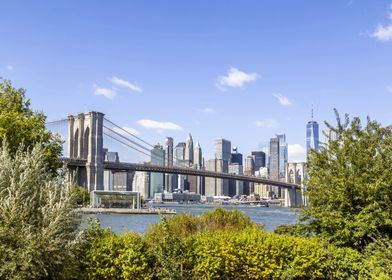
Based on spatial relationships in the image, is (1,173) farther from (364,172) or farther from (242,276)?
(364,172)

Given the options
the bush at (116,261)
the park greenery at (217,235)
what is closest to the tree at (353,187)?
the park greenery at (217,235)

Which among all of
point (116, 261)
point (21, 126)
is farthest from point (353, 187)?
point (21, 126)

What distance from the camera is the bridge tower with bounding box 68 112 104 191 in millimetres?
109438

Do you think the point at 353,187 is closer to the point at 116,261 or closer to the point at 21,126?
the point at 116,261

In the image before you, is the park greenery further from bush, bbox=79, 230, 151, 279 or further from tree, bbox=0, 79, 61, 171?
tree, bbox=0, 79, 61, 171

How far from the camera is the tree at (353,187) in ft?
50.4

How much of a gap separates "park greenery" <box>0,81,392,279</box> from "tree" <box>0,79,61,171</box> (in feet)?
24.9

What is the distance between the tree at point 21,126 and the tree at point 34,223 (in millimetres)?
→ 8768

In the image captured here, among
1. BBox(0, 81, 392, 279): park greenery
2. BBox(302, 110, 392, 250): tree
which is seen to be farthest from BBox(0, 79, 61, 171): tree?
BBox(302, 110, 392, 250): tree

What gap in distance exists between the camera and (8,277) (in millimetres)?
9703

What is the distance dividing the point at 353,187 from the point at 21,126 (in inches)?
569

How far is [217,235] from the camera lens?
42.8ft

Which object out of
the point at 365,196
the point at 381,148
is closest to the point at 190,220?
the point at 365,196

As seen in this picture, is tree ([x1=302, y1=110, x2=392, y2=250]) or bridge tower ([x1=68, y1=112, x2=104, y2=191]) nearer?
tree ([x1=302, y1=110, x2=392, y2=250])
